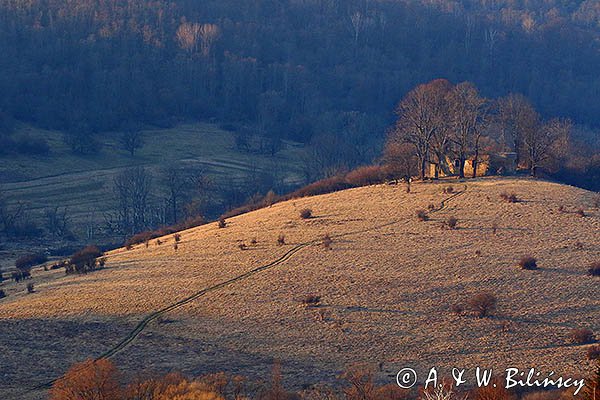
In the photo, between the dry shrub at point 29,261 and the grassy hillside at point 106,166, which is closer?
the dry shrub at point 29,261

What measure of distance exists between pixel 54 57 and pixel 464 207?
10612cm

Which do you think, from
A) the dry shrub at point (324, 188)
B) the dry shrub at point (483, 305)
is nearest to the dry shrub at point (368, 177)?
the dry shrub at point (324, 188)

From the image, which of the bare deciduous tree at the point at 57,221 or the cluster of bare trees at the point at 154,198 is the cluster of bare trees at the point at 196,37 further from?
the bare deciduous tree at the point at 57,221

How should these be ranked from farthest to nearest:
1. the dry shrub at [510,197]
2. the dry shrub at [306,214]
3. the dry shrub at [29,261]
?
1. the dry shrub at [29,261]
2. the dry shrub at [306,214]
3. the dry shrub at [510,197]

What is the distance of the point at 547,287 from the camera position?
1513 inches

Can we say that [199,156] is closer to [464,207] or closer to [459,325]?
[464,207]

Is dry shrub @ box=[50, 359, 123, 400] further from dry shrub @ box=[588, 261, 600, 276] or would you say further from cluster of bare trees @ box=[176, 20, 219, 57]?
cluster of bare trees @ box=[176, 20, 219, 57]

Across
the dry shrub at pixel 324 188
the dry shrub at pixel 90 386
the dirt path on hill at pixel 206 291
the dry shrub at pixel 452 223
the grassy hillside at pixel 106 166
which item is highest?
the dry shrub at pixel 90 386

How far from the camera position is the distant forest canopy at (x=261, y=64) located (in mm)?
136375

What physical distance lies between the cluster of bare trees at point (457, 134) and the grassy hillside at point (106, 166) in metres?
31.4

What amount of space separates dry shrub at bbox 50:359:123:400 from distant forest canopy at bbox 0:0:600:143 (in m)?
101

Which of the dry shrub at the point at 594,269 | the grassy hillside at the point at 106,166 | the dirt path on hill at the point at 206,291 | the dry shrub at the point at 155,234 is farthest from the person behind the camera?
the grassy hillside at the point at 106,166

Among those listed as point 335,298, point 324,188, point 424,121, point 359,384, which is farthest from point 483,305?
point 324,188

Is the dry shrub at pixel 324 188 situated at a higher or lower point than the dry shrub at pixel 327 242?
lower
